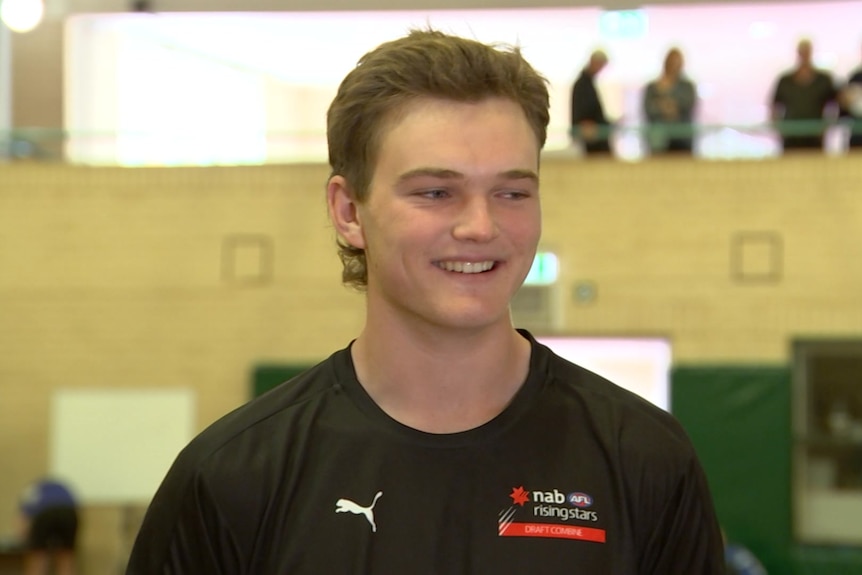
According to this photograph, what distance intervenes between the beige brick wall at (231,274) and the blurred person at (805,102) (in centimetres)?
52

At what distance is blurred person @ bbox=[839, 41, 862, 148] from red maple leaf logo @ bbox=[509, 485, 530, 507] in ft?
33.7

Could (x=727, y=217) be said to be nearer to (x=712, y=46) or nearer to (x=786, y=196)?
(x=786, y=196)

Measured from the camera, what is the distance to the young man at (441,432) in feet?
7.71

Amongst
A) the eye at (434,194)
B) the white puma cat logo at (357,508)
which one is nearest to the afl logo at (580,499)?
the white puma cat logo at (357,508)

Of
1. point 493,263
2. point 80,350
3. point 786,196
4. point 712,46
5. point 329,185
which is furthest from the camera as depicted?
point 712,46

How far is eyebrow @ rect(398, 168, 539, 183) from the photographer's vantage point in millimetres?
2322

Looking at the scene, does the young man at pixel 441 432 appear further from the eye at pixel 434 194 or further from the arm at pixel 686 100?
the arm at pixel 686 100

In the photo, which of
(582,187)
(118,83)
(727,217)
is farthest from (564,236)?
(118,83)

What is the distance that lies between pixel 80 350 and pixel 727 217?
631 centimetres

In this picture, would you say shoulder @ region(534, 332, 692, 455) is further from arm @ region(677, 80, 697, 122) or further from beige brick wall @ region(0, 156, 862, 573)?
arm @ region(677, 80, 697, 122)

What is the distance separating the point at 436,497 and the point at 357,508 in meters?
0.15

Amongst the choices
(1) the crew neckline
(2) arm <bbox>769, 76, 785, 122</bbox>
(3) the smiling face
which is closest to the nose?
(3) the smiling face

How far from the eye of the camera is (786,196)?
12047 millimetres

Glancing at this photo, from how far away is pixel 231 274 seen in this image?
12781 millimetres
